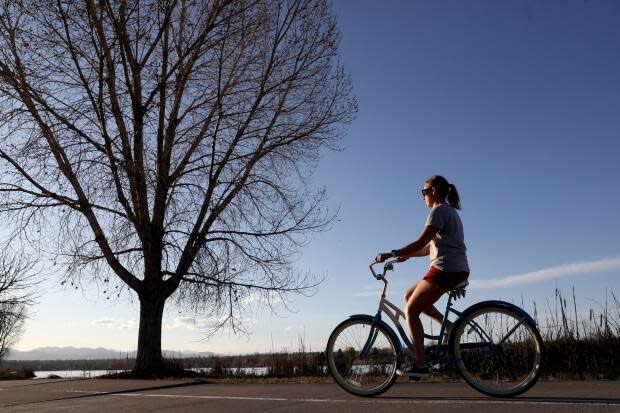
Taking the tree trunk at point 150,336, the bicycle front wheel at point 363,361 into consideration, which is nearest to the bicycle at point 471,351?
the bicycle front wheel at point 363,361

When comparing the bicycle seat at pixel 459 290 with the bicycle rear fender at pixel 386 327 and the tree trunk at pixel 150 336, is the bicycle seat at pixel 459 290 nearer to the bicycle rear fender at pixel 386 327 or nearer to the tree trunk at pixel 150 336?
the bicycle rear fender at pixel 386 327

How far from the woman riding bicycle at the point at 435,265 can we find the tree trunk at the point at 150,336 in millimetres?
8928

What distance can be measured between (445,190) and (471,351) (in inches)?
63.0

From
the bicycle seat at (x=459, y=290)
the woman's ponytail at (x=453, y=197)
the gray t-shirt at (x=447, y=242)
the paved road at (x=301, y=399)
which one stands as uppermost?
the woman's ponytail at (x=453, y=197)

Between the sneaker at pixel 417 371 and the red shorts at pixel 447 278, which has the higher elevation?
the red shorts at pixel 447 278

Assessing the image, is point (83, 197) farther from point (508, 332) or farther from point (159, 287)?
point (508, 332)

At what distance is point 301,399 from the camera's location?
6465mm

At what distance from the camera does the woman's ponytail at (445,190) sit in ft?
20.6

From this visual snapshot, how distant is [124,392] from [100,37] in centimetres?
805

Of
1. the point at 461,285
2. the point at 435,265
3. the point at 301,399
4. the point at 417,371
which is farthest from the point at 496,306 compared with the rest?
the point at 301,399

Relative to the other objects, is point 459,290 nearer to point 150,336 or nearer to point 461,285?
point 461,285

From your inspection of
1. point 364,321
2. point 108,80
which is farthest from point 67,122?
point 364,321

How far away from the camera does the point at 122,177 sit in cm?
1330

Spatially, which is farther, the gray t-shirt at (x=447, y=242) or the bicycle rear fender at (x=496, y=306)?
the gray t-shirt at (x=447, y=242)
